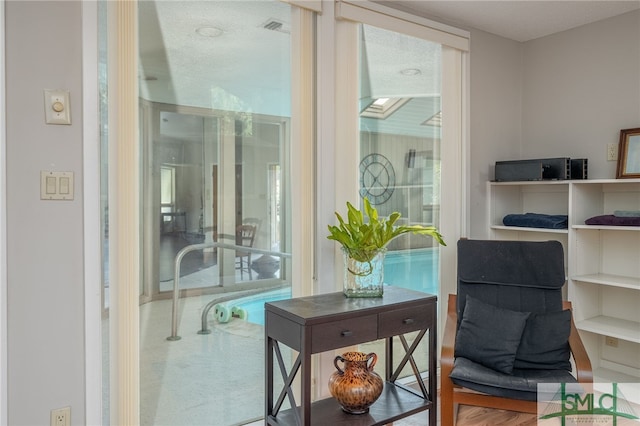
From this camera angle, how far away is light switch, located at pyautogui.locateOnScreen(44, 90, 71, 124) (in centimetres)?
192

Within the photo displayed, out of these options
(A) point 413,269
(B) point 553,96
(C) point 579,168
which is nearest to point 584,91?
(B) point 553,96

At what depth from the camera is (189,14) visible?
229 centimetres

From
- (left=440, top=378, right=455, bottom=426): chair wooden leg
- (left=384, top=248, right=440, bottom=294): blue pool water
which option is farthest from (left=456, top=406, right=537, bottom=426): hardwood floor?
(left=384, top=248, right=440, bottom=294): blue pool water

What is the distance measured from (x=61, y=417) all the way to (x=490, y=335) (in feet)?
6.89

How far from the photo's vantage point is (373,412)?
2.30 m

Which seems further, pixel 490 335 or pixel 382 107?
pixel 382 107

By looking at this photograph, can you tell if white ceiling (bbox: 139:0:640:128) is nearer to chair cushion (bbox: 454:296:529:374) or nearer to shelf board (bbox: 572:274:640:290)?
chair cushion (bbox: 454:296:529:374)

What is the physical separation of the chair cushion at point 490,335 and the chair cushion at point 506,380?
7cm

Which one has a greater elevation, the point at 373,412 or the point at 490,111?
the point at 490,111

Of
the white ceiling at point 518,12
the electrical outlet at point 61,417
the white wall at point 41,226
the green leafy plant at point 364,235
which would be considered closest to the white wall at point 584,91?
the white ceiling at point 518,12

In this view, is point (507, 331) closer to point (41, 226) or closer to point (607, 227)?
point (607, 227)

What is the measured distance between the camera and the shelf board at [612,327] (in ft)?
9.41

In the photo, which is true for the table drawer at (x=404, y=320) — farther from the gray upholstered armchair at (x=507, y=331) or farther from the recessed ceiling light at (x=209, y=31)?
the recessed ceiling light at (x=209, y=31)

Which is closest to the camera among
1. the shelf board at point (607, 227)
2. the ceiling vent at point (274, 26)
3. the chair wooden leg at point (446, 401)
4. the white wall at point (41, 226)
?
the white wall at point (41, 226)
